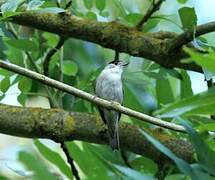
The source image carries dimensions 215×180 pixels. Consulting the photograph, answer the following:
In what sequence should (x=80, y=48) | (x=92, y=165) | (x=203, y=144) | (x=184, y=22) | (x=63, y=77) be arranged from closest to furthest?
(x=203, y=144)
(x=92, y=165)
(x=184, y=22)
(x=63, y=77)
(x=80, y=48)

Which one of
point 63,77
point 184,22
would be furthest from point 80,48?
point 184,22

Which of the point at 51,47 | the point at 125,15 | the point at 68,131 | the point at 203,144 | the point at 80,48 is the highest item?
the point at 203,144

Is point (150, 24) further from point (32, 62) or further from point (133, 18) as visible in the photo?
point (32, 62)

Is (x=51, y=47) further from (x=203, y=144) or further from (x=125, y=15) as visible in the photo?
(x=203, y=144)

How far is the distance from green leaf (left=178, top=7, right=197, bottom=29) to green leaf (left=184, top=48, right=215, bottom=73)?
74 centimetres

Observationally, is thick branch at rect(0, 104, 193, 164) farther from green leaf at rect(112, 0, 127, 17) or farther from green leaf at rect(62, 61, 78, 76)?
green leaf at rect(112, 0, 127, 17)

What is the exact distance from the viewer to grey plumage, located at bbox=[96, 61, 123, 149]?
1.41 meters

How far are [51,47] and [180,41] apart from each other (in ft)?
1.50

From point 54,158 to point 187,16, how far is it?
488 mm

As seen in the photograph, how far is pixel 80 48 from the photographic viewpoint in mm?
2439

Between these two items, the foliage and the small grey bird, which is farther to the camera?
the small grey bird

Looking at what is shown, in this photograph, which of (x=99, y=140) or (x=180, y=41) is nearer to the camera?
(x=180, y=41)

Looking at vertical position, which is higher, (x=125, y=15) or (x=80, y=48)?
(x=125, y=15)

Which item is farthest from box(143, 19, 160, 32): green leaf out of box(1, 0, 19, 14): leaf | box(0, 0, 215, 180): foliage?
box(1, 0, 19, 14): leaf
